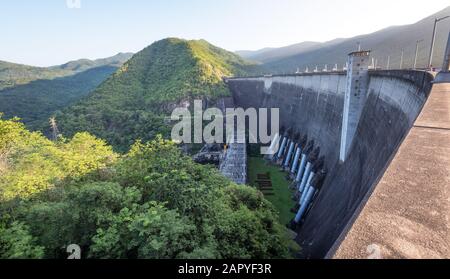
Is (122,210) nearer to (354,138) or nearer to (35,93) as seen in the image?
(354,138)

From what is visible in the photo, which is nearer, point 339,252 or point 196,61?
point 339,252

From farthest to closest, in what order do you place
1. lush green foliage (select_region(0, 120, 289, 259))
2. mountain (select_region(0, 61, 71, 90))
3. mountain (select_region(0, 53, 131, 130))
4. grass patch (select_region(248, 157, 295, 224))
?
mountain (select_region(0, 61, 71, 90)) → mountain (select_region(0, 53, 131, 130)) → grass patch (select_region(248, 157, 295, 224)) → lush green foliage (select_region(0, 120, 289, 259))

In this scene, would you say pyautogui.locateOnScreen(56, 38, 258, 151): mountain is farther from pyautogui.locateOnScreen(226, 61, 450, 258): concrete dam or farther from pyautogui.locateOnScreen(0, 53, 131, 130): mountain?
pyautogui.locateOnScreen(226, 61, 450, 258): concrete dam

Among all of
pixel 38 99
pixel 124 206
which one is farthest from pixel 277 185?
pixel 38 99

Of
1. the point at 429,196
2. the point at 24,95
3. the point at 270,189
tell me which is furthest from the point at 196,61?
the point at 429,196

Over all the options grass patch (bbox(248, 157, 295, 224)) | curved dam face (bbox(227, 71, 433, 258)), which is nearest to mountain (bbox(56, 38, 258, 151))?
grass patch (bbox(248, 157, 295, 224))
